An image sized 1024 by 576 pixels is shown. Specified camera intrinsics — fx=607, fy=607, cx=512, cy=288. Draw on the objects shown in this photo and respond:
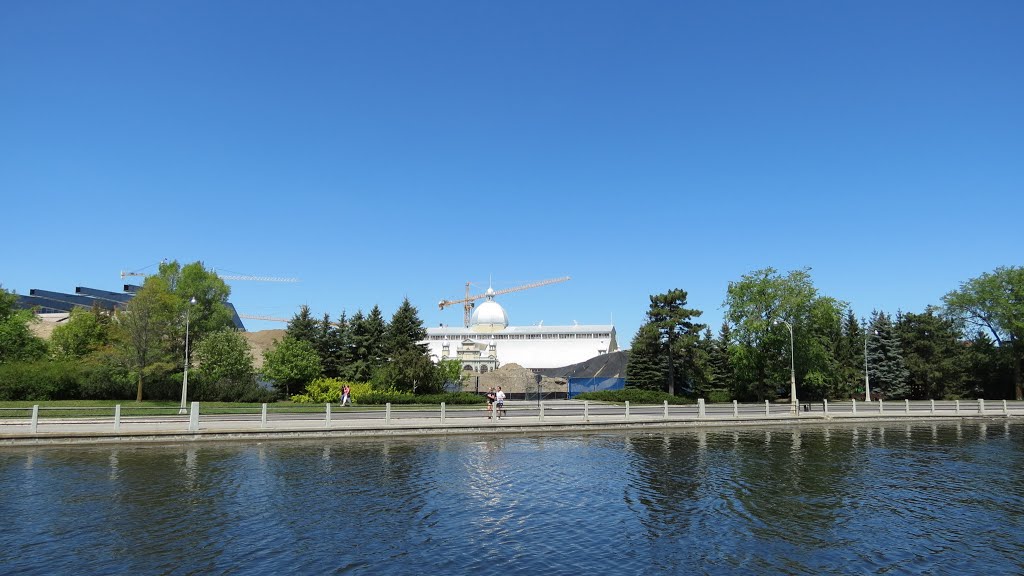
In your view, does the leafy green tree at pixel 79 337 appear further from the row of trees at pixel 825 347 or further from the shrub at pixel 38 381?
the row of trees at pixel 825 347

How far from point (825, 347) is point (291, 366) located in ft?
179

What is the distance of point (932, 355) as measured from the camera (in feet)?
217

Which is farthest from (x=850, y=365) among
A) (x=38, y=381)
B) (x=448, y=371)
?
(x=38, y=381)

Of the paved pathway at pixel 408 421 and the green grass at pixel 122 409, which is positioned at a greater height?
the green grass at pixel 122 409

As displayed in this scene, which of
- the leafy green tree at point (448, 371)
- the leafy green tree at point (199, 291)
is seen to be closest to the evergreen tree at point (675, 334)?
the leafy green tree at point (448, 371)

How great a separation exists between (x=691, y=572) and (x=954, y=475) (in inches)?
625

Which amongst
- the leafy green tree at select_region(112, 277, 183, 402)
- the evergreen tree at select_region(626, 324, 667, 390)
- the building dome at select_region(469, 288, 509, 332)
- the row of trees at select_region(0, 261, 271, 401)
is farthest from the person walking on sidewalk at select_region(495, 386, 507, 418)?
the building dome at select_region(469, 288, 509, 332)

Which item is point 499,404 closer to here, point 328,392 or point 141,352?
point 328,392

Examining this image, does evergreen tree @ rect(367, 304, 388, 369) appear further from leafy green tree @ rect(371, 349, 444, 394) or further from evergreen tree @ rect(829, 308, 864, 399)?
evergreen tree @ rect(829, 308, 864, 399)

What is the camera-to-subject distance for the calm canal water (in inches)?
461

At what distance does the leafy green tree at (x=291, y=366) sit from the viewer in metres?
51.6

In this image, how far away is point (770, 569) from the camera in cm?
A: 1126

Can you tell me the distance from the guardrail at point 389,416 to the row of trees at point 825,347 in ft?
35.9

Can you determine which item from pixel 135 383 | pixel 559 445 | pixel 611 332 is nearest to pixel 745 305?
pixel 559 445
